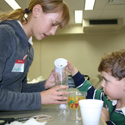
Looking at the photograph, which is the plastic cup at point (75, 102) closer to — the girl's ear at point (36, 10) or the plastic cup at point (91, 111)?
the plastic cup at point (91, 111)

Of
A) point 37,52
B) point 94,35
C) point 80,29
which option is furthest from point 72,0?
point 37,52

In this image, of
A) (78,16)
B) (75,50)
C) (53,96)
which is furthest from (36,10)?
(75,50)

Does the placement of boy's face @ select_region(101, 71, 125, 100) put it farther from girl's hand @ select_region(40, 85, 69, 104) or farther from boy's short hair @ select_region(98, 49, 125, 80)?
girl's hand @ select_region(40, 85, 69, 104)

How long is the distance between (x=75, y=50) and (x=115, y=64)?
16.9 feet

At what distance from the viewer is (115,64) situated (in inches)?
42.5

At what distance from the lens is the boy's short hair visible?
104 centimetres

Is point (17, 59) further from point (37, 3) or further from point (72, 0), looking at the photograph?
point (72, 0)

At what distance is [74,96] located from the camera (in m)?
0.77

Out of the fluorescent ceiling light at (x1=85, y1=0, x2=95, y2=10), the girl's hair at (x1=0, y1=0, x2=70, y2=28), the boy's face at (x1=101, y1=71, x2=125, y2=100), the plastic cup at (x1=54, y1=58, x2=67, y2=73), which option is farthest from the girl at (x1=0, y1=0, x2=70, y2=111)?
the fluorescent ceiling light at (x1=85, y1=0, x2=95, y2=10)

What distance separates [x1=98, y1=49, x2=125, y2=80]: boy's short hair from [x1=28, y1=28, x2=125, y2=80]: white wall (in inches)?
194

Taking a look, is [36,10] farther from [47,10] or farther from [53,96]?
[53,96]

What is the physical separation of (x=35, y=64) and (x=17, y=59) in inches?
212

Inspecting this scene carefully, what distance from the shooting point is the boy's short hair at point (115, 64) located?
40.9 inches

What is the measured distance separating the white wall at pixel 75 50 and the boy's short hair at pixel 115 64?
4938 millimetres
